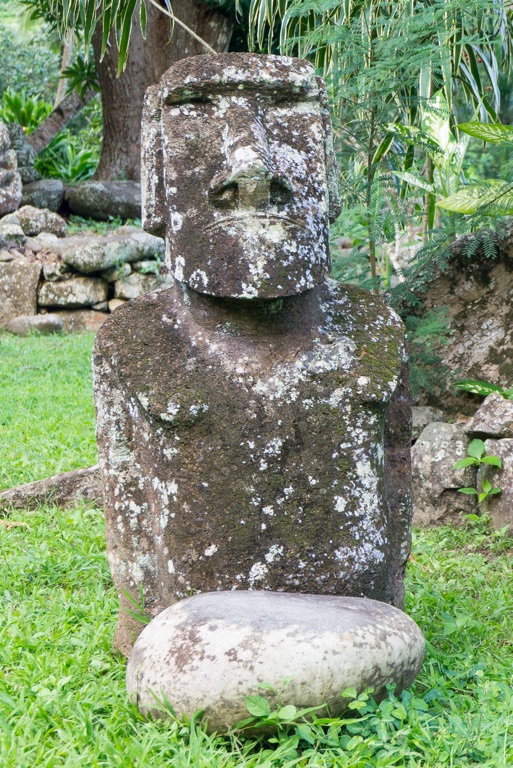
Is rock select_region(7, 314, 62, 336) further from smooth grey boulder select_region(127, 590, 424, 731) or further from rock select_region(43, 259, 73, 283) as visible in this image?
smooth grey boulder select_region(127, 590, 424, 731)

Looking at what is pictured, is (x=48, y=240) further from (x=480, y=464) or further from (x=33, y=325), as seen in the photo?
(x=480, y=464)

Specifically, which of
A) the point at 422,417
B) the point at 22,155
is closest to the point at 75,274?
the point at 22,155

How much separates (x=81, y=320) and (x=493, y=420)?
6375 millimetres

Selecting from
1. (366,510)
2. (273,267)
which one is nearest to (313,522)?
(366,510)

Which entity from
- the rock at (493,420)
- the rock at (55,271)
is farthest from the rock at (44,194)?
the rock at (493,420)

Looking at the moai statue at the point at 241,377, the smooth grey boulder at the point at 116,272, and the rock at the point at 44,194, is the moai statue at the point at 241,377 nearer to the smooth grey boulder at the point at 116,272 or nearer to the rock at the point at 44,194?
the smooth grey boulder at the point at 116,272

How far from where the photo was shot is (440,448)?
4781mm

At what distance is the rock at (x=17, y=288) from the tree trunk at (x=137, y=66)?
244cm

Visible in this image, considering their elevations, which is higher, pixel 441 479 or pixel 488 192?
A: pixel 488 192

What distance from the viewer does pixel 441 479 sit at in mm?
4746

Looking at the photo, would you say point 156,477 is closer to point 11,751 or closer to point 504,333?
point 11,751

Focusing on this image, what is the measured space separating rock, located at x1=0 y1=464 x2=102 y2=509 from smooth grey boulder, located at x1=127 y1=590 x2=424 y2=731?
242 cm

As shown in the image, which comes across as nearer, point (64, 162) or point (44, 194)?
point (44, 194)

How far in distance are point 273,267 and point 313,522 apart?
74cm
